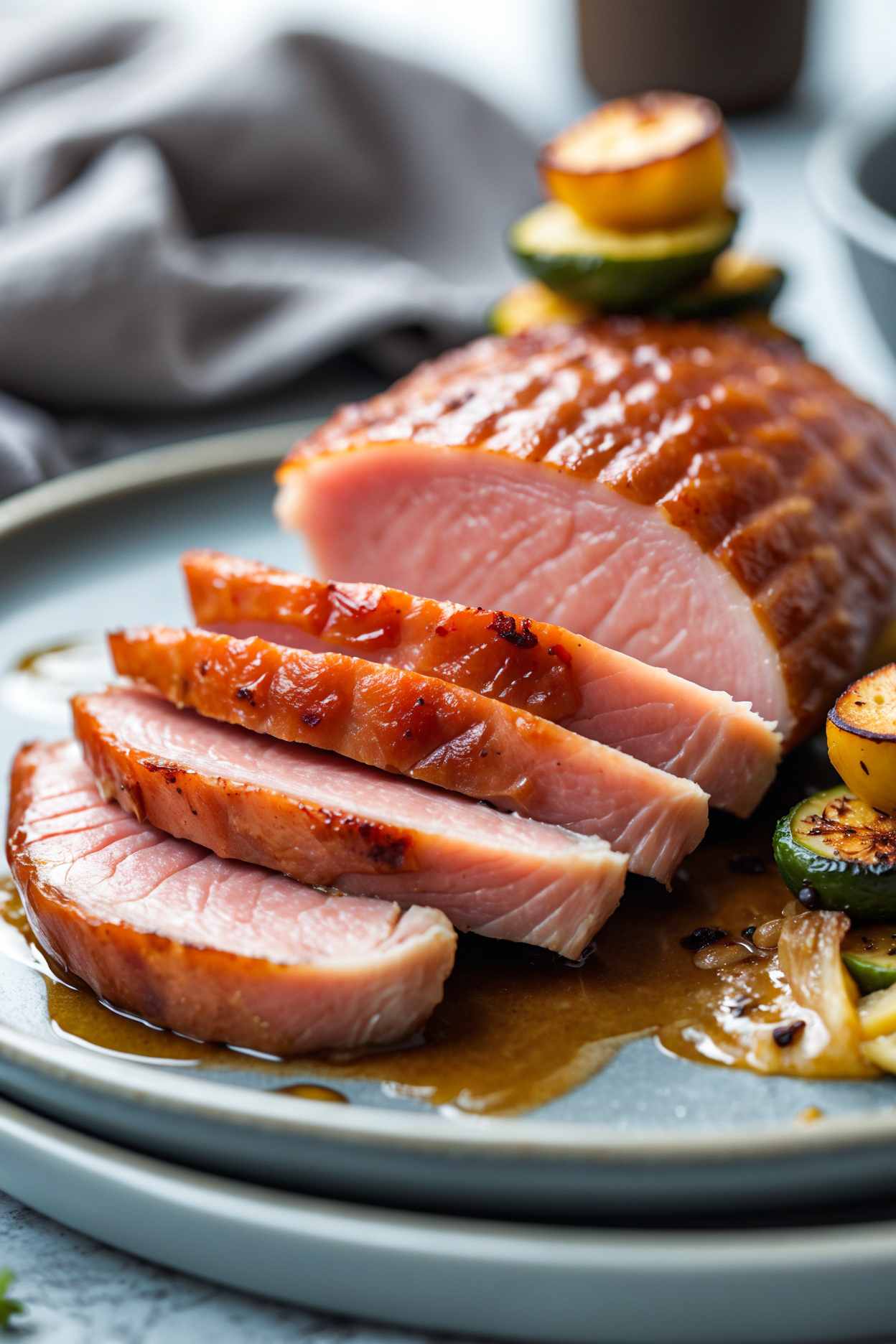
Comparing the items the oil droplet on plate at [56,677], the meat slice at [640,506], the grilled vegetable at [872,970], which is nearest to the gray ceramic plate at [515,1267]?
the grilled vegetable at [872,970]

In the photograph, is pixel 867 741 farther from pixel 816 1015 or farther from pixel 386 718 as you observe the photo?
pixel 386 718

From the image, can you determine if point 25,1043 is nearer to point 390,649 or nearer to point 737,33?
point 390,649

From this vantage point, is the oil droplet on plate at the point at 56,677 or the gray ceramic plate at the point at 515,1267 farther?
the oil droplet on plate at the point at 56,677

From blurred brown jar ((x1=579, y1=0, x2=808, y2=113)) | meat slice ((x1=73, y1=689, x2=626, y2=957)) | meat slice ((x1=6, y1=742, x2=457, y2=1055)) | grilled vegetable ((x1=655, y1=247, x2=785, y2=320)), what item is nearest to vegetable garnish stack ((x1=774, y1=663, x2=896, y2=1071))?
meat slice ((x1=73, y1=689, x2=626, y2=957))

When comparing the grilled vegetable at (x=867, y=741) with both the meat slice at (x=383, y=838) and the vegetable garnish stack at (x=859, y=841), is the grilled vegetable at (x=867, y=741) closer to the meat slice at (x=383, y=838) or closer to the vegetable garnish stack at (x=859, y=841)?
the vegetable garnish stack at (x=859, y=841)

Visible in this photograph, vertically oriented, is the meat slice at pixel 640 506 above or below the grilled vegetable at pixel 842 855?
above

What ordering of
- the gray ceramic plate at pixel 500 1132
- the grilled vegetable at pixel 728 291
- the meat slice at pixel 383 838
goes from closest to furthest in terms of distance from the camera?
the gray ceramic plate at pixel 500 1132 → the meat slice at pixel 383 838 → the grilled vegetable at pixel 728 291

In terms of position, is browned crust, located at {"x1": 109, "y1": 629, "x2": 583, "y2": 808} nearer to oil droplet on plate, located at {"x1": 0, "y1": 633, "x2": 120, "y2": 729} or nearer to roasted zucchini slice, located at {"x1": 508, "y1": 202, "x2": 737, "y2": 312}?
oil droplet on plate, located at {"x1": 0, "y1": 633, "x2": 120, "y2": 729}
